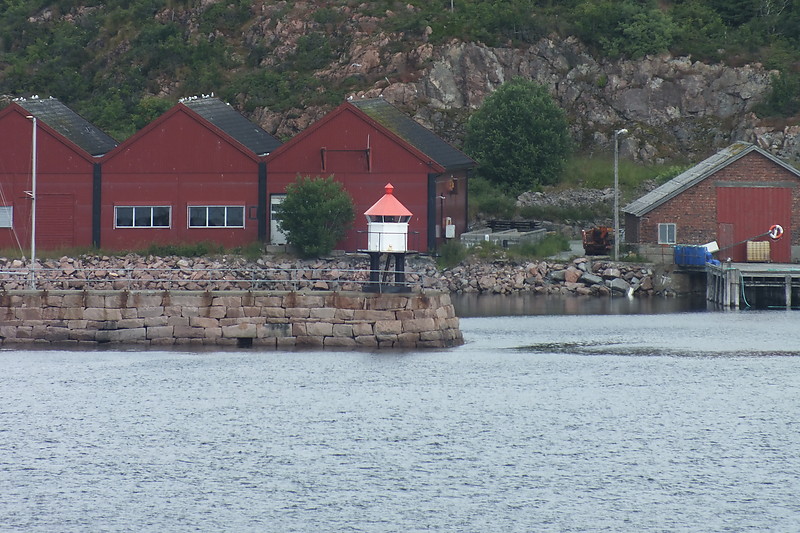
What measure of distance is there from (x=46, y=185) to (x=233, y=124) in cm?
957

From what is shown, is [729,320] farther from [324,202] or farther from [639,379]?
[324,202]

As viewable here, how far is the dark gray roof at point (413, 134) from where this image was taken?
67375 millimetres

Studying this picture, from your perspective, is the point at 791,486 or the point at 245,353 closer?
the point at 791,486

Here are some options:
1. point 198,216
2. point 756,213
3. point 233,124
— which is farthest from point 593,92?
point 198,216

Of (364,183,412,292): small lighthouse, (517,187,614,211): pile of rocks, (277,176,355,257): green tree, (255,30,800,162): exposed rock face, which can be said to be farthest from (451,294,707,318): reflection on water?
(255,30,800,162): exposed rock face

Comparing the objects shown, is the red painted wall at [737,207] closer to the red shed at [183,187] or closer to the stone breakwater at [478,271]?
the stone breakwater at [478,271]

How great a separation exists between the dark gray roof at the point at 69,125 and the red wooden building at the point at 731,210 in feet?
82.7

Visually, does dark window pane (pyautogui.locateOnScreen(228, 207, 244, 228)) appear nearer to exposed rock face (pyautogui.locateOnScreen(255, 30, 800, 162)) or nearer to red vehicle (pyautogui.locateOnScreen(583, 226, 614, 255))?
red vehicle (pyautogui.locateOnScreen(583, 226, 614, 255))

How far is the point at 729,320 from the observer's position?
55531 mm

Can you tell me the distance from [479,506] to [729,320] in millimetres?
27414

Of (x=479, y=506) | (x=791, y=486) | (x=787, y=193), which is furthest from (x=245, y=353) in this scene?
(x=787, y=193)

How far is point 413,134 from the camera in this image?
69.1 metres

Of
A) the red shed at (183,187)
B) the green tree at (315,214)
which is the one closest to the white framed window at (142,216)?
the red shed at (183,187)

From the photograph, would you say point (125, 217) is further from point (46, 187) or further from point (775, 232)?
point (775, 232)
